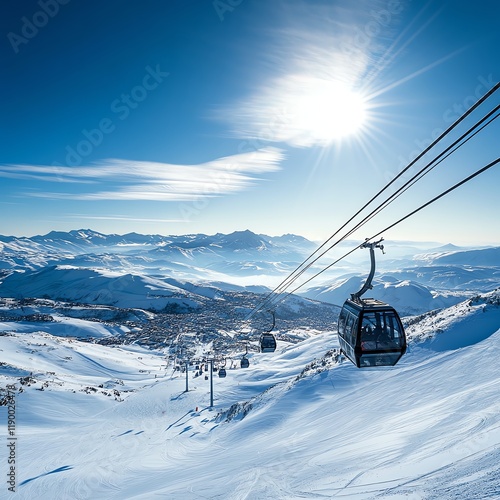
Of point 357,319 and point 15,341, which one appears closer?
point 357,319

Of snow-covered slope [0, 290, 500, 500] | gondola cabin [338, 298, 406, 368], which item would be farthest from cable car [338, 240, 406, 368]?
snow-covered slope [0, 290, 500, 500]

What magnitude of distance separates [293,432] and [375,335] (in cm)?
1467

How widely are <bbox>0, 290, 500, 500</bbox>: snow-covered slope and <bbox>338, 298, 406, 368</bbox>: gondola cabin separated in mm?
3794

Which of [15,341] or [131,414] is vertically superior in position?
[15,341]

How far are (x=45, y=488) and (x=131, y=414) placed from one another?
18.7 metres

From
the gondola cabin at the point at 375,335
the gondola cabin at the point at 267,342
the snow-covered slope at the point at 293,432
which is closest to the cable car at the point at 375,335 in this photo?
the gondola cabin at the point at 375,335

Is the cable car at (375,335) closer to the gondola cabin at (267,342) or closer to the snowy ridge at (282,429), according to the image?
the snowy ridge at (282,429)

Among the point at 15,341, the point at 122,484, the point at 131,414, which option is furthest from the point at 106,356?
the point at 122,484

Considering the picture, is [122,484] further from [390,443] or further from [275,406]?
[390,443]

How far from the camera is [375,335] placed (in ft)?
41.1

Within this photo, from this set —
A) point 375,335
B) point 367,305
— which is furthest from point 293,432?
point 367,305

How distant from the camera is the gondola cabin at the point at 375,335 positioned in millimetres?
12188

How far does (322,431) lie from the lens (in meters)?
21.6

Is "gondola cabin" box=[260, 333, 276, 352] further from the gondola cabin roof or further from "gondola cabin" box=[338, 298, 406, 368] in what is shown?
"gondola cabin" box=[338, 298, 406, 368]
